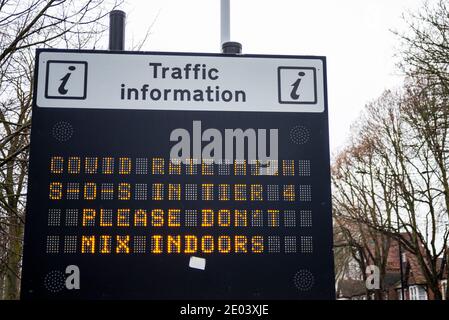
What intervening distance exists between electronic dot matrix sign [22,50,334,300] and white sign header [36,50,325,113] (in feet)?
0.03

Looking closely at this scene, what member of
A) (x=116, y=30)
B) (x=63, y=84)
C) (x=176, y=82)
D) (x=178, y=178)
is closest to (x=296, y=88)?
(x=176, y=82)

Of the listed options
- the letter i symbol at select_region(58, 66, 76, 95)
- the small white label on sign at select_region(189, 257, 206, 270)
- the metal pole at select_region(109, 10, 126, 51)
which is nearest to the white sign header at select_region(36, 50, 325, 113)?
the letter i symbol at select_region(58, 66, 76, 95)

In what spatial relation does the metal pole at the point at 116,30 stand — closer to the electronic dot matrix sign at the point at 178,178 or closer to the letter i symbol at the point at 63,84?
the electronic dot matrix sign at the point at 178,178

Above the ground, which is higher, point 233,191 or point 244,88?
point 244,88

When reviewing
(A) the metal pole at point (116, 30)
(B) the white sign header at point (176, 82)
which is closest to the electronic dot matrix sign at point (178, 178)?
(B) the white sign header at point (176, 82)

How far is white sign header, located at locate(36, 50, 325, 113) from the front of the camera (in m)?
5.59

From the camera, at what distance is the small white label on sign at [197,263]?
5.20 m

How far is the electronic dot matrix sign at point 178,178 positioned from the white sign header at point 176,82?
0.03ft

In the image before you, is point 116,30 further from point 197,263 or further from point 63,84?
point 197,263

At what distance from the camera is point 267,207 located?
5.39 meters

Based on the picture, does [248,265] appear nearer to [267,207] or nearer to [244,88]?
[267,207]

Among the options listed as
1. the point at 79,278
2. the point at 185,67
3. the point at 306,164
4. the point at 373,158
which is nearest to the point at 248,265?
the point at 306,164

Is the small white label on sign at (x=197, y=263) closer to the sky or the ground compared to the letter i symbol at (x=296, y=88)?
closer to the ground
